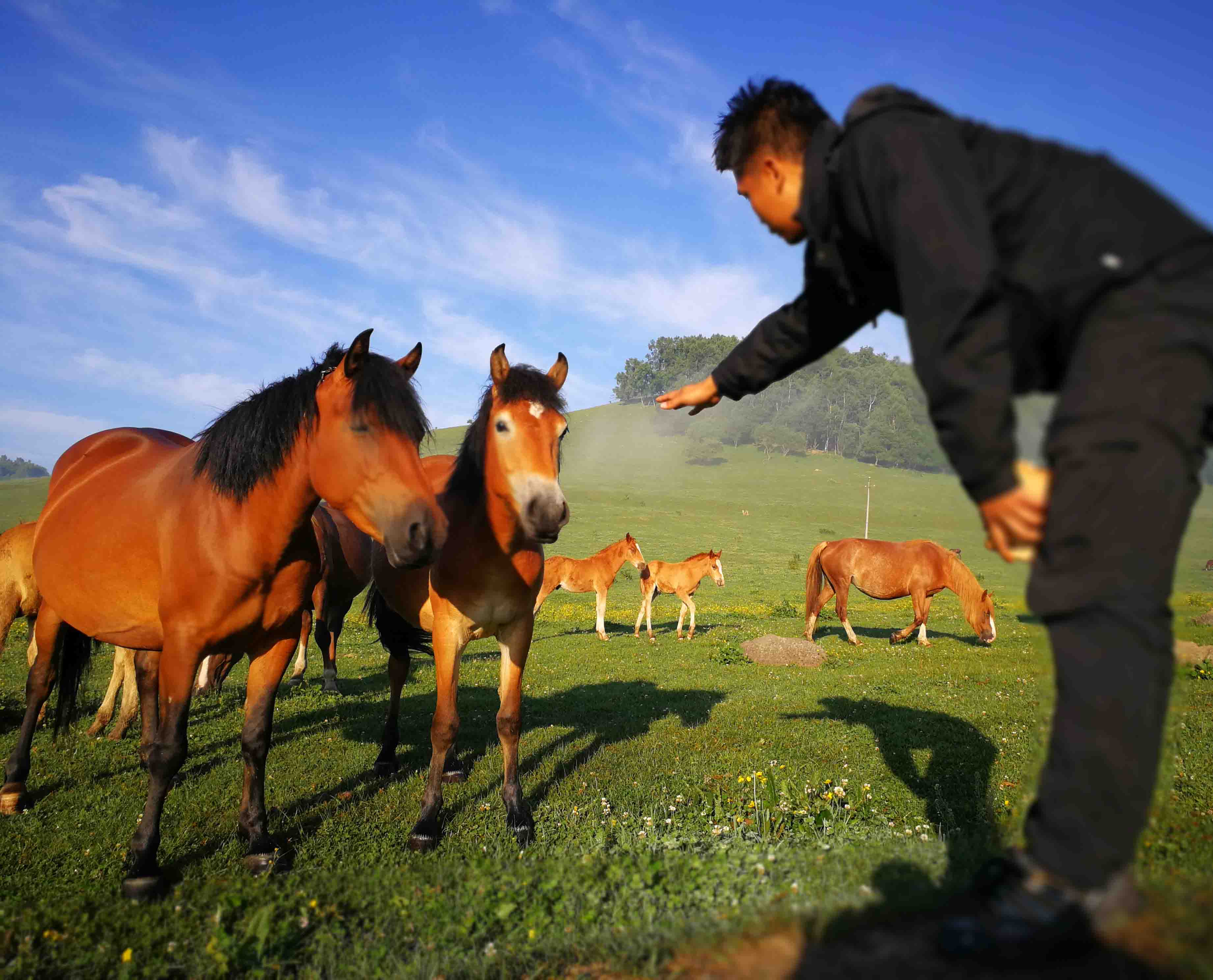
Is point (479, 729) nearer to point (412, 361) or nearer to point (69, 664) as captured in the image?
point (69, 664)

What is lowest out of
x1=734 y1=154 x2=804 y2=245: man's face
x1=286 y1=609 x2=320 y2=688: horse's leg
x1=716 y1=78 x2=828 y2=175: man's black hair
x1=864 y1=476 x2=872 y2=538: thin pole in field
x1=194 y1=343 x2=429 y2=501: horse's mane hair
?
x1=286 y1=609 x2=320 y2=688: horse's leg

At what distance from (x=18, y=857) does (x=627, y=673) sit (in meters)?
9.93

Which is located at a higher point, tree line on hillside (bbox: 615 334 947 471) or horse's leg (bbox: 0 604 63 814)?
tree line on hillside (bbox: 615 334 947 471)

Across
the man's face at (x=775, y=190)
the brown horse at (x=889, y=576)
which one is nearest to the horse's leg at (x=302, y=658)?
the man's face at (x=775, y=190)

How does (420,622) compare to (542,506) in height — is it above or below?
below

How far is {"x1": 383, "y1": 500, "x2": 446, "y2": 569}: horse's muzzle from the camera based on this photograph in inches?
146

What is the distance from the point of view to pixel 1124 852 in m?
1.47

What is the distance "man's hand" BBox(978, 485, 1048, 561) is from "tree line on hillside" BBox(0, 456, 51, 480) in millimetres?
172471

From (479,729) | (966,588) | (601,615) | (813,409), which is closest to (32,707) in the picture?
(479,729)

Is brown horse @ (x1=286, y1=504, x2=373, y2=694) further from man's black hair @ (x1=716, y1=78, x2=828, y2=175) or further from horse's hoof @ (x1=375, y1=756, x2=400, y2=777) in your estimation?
man's black hair @ (x1=716, y1=78, x2=828, y2=175)

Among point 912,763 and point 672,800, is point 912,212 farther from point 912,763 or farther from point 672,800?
point 912,763

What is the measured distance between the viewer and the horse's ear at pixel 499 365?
4805 mm

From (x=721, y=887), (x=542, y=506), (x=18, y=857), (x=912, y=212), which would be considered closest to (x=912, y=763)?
(x=721, y=887)

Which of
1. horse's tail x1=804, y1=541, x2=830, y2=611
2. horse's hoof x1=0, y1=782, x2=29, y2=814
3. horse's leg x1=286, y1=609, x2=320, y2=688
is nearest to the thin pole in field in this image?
horse's tail x1=804, y1=541, x2=830, y2=611
